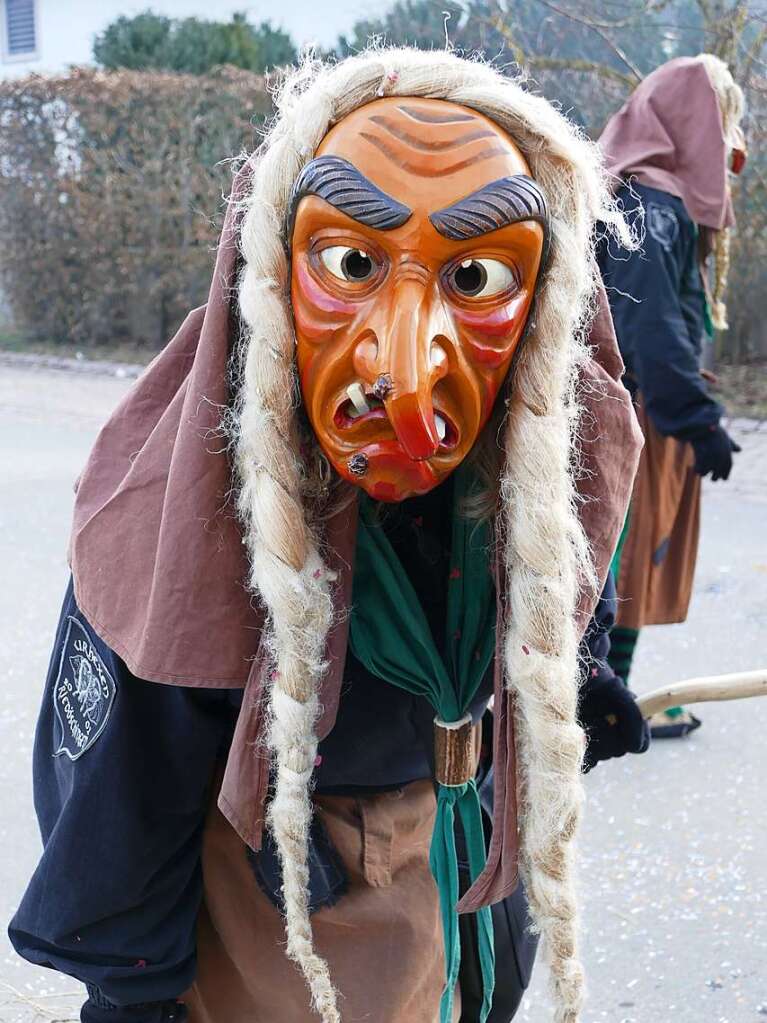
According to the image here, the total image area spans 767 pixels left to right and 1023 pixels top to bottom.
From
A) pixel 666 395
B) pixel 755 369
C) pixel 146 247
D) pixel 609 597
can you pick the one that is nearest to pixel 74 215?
pixel 146 247

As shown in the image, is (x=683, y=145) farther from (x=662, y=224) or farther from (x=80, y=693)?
(x=80, y=693)

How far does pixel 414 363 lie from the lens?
1119 millimetres

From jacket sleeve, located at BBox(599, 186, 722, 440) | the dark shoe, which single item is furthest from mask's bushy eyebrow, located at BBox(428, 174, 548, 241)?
the dark shoe

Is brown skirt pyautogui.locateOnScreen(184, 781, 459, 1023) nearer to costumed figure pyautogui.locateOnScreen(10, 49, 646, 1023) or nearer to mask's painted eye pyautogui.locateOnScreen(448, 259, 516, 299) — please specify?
costumed figure pyautogui.locateOnScreen(10, 49, 646, 1023)

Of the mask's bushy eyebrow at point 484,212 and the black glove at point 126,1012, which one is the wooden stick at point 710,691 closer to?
the black glove at point 126,1012

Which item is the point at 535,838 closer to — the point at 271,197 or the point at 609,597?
the point at 609,597

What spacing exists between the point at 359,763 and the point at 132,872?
294 mm

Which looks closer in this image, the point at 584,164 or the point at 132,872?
the point at 584,164

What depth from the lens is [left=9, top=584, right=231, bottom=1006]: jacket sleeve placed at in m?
1.35

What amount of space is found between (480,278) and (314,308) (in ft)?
0.56

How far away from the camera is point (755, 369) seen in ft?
31.4

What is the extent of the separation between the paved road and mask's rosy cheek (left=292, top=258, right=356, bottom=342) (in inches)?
69.9

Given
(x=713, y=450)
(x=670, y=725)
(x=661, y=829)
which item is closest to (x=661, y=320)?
(x=713, y=450)

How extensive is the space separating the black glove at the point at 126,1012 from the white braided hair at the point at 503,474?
29 cm
